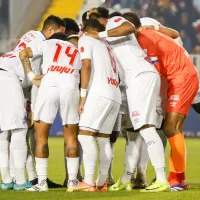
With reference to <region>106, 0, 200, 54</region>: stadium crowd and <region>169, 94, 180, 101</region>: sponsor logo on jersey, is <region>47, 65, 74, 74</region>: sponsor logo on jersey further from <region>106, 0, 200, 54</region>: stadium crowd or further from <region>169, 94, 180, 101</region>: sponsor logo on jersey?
<region>106, 0, 200, 54</region>: stadium crowd

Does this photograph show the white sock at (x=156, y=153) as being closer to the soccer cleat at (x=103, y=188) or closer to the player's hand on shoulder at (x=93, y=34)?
the soccer cleat at (x=103, y=188)

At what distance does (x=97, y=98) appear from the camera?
980 cm

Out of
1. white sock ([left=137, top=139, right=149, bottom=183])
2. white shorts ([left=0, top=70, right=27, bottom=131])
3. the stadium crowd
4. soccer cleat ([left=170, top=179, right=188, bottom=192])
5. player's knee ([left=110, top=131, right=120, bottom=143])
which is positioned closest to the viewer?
soccer cleat ([left=170, top=179, right=188, bottom=192])

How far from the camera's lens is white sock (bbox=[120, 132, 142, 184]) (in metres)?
10.2

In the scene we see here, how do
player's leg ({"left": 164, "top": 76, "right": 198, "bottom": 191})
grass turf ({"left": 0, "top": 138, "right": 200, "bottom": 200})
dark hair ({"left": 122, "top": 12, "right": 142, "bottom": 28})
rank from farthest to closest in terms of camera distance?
dark hair ({"left": 122, "top": 12, "right": 142, "bottom": 28}) → player's leg ({"left": 164, "top": 76, "right": 198, "bottom": 191}) → grass turf ({"left": 0, "top": 138, "right": 200, "bottom": 200})

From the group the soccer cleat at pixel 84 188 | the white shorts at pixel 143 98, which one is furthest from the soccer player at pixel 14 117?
the white shorts at pixel 143 98

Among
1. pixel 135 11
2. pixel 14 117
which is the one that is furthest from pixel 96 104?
pixel 135 11

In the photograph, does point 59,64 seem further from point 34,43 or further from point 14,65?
point 14,65

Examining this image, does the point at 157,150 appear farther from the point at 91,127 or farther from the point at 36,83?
the point at 36,83

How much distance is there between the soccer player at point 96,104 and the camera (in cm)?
974

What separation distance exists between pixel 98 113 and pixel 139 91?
0.50 m

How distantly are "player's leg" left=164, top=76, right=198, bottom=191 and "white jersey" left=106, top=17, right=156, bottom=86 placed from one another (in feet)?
1.43

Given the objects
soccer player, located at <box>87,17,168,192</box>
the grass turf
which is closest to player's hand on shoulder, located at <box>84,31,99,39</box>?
soccer player, located at <box>87,17,168,192</box>

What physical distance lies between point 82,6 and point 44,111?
14.9 m
